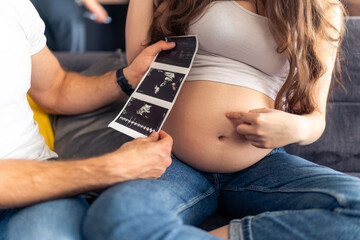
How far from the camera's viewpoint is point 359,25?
4.53 feet

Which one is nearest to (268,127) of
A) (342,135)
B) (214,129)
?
(214,129)

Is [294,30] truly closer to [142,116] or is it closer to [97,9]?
[142,116]

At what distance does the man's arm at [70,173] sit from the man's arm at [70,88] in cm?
37

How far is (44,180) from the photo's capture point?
804mm

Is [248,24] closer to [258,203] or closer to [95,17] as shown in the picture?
[258,203]

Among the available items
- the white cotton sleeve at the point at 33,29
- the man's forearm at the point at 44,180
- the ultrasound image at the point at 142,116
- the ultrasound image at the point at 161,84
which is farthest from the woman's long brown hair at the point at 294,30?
the man's forearm at the point at 44,180

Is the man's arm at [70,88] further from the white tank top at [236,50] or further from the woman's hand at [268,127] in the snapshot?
the woman's hand at [268,127]

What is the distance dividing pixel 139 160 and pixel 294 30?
0.58 metres

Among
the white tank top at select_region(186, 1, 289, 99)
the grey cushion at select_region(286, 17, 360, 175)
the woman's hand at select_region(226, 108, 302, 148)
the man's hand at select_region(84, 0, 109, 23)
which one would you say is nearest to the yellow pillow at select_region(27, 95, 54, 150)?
the white tank top at select_region(186, 1, 289, 99)

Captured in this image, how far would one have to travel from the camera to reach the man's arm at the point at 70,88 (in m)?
1.12

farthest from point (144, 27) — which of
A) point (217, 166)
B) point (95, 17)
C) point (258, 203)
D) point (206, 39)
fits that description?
point (95, 17)

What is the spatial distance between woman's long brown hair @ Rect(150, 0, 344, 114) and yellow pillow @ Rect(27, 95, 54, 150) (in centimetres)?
57

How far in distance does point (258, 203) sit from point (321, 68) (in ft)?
1.47

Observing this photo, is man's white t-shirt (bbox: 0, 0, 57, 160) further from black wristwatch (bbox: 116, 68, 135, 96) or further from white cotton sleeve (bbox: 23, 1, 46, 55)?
black wristwatch (bbox: 116, 68, 135, 96)
